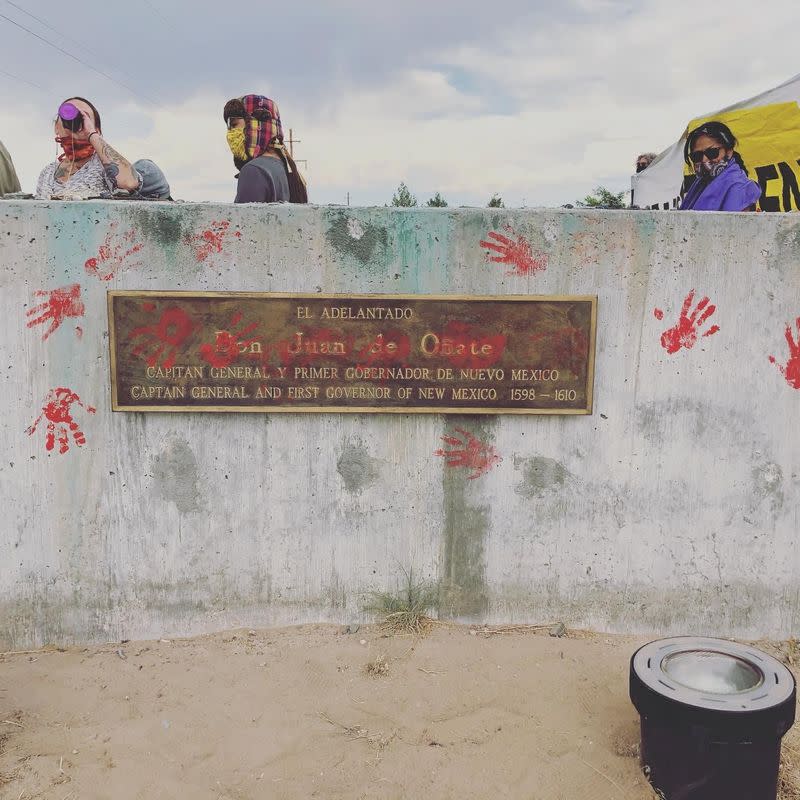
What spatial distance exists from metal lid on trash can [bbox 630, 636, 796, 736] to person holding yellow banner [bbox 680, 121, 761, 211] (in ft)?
7.38

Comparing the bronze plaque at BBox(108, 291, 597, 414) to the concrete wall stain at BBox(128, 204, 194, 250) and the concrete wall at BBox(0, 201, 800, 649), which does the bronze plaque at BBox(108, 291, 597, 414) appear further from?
the concrete wall stain at BBox(128, 204, 194, 250)

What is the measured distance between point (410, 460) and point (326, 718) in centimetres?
115

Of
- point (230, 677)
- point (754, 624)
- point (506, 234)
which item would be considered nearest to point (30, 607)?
point (230, 677)

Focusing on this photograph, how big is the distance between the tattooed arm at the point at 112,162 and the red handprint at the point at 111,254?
68 cm

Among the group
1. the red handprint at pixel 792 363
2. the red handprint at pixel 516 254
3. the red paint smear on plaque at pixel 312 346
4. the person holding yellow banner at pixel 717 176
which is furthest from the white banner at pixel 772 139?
the red paint smear on plaque at pixel 312 346

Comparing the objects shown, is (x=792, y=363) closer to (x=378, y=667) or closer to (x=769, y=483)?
(x=769, y=483)

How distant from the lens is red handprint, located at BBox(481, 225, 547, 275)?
3.21 meters

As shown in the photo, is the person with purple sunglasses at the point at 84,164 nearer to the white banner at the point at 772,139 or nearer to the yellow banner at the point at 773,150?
the white banner at the point at 772,139

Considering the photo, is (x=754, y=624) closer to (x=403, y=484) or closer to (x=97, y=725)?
(x=403, y=484)

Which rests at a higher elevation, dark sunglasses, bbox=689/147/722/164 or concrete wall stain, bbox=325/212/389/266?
dark sunglasses, bbox=689/147/722/164

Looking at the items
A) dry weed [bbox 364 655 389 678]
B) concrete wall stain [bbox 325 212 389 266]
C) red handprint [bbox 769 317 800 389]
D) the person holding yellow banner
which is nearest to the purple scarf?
the person holding yellow banner

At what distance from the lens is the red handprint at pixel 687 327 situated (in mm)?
3262

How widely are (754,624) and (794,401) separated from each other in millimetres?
1088

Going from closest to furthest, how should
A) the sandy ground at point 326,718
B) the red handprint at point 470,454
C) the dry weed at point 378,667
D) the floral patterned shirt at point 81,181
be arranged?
the sandy ground at point 326,718, the dry weed at point 378,667, the red handprint at point 470,454, the floral patterned shirt at point 81,181
